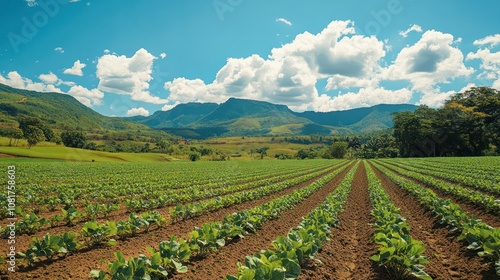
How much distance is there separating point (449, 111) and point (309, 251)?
102 m

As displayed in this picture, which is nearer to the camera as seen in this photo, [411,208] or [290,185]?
[411,208]

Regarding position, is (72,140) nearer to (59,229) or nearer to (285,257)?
(59,229)

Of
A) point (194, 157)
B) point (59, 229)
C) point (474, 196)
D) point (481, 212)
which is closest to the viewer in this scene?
point (59, 229)

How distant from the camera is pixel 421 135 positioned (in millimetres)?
90250

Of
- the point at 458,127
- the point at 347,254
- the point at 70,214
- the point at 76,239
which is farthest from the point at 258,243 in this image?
the point at 458,127

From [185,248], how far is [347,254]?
5.28 m

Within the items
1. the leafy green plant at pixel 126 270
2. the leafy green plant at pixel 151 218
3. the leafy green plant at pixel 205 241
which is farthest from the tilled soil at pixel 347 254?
the leafy green plant at pixel 151 218

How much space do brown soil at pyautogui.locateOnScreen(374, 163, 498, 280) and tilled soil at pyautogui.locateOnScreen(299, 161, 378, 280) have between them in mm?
1580

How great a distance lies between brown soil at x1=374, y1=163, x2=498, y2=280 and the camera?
7.20 metres

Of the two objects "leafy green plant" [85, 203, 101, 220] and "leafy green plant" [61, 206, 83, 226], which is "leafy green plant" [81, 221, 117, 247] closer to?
"leafy green plant" [61, 206, 83, 226]

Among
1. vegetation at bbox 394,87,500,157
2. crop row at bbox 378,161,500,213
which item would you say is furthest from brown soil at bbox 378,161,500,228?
vegetation at bbox 394,87,500,157

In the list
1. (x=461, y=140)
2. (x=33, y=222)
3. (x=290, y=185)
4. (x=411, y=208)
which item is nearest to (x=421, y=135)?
(x=461, y=140)

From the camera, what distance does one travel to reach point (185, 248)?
717 cm

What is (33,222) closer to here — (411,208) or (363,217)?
(363,217)
